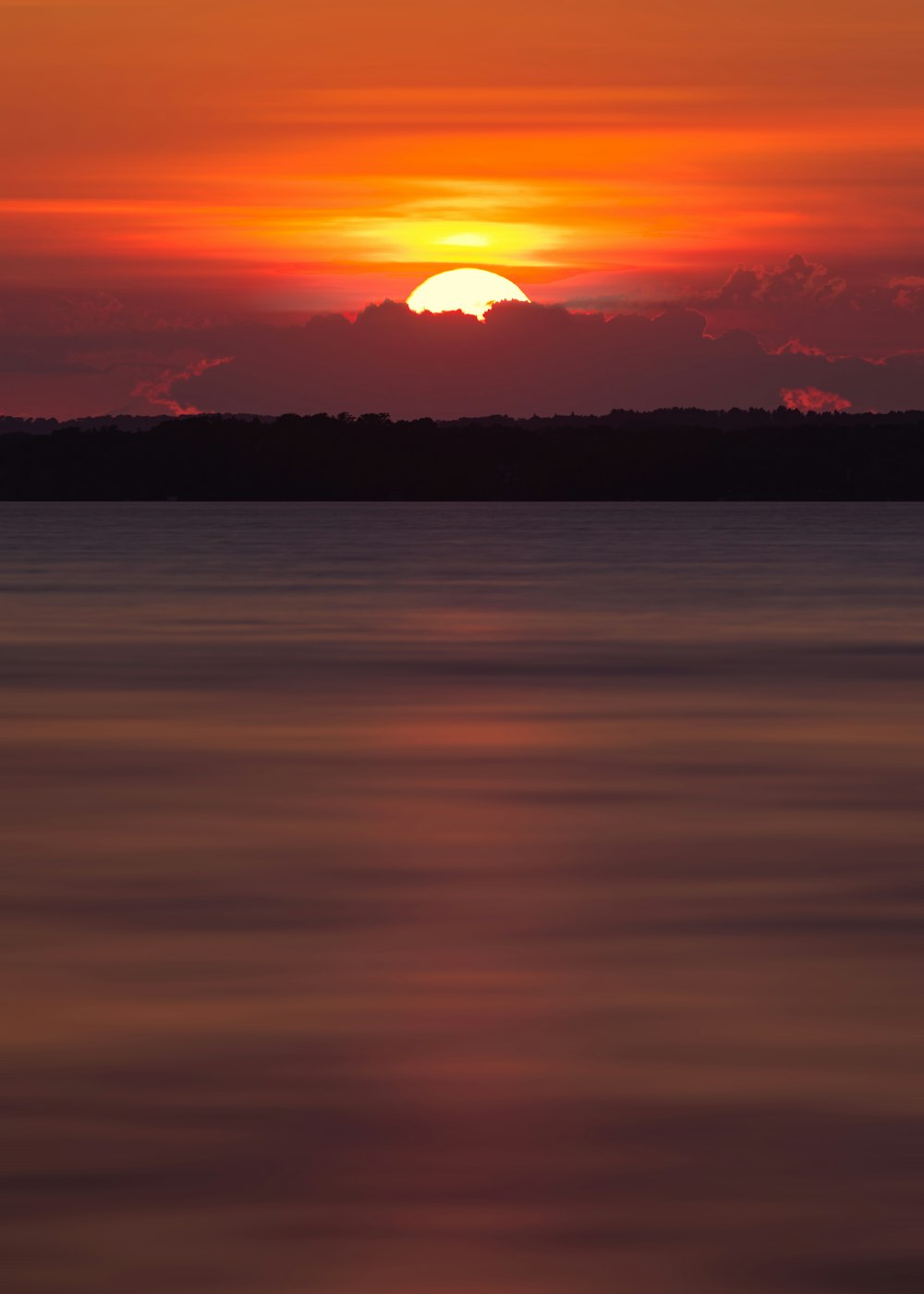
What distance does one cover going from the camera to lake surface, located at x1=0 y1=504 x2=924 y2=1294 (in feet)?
28.5

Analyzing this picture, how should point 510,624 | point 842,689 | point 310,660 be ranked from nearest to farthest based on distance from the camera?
point 842,689 < point 310,660 < point 510,624

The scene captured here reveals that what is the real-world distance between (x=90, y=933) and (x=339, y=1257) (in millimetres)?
6479

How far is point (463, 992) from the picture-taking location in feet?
41.8

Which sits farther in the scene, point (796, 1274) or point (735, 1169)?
point (735, 1169)

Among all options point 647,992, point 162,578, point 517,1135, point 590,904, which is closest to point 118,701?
point 590,904

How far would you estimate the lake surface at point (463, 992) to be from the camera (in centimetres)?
868

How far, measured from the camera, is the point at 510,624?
55656 millimetres

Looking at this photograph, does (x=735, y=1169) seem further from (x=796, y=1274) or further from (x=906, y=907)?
(x=906, y=907)

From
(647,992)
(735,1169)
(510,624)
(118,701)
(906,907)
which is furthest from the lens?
(510,624)

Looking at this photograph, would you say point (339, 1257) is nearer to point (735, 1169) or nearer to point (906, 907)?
point (735, 1169)

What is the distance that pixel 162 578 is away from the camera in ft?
280

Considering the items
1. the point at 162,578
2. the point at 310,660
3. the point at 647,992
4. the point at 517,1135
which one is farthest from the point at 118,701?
the point at 162,578

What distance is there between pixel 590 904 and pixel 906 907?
203 centimetres

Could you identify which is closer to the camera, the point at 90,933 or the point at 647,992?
the point at 647,992
